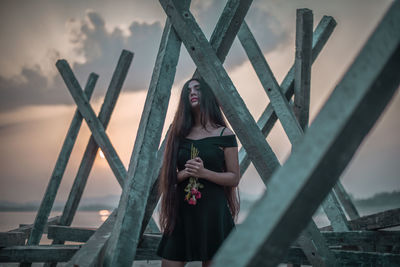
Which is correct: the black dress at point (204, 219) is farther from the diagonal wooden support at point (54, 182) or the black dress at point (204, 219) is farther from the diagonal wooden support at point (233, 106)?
the diagonal wooden support at point (54, 182)

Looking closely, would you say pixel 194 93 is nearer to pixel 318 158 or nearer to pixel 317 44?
pixel 318 158

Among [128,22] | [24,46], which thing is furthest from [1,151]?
[128,22]

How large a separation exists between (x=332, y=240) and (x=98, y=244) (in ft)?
8.02

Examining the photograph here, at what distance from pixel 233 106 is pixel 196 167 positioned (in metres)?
0.45

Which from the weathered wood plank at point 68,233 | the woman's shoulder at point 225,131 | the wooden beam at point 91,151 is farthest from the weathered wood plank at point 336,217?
the wooden beam at point 91,151

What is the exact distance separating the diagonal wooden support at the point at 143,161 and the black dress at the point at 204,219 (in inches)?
12.6

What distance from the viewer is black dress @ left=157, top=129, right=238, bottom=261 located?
1.99 metres

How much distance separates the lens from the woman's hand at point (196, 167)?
2.03 metres

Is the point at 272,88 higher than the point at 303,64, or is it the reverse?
the point at 303,64

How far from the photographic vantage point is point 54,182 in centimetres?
505

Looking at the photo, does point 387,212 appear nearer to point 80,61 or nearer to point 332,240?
point 332,240

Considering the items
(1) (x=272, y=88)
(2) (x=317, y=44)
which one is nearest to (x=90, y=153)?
(1) (x=272, y=88)

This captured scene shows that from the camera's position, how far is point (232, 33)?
8.28 feet

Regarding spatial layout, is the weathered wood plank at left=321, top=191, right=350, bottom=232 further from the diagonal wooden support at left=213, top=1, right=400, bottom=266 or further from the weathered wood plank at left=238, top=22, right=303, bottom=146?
the diagonal wooden support at left=213, top=1, right=400, bottom=266
